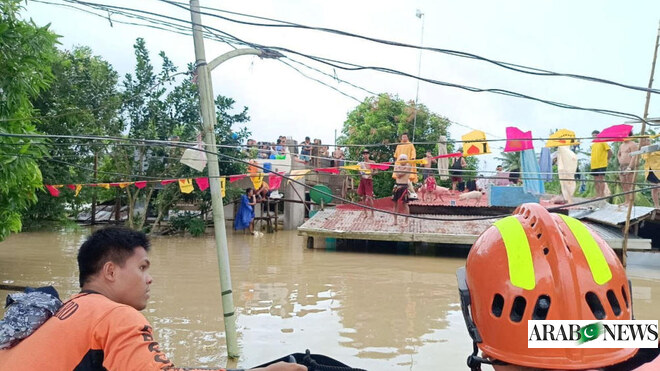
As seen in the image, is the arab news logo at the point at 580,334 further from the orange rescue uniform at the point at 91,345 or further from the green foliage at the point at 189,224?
the green foliage at the point at 189,224

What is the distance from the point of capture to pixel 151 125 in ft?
58.9

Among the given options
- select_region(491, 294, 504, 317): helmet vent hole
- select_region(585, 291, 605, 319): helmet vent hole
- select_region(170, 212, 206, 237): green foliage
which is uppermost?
select_region(585, 291, 605, 319): helmet vent hole

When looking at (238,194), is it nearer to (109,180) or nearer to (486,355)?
(109,180)

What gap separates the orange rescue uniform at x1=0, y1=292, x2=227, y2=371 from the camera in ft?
5.22

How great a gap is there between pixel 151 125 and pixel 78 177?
284cm

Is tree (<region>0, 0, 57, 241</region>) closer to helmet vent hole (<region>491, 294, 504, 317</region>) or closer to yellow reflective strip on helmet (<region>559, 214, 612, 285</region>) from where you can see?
helmet vent hole (<region>491, 294, 504, 317</region>)

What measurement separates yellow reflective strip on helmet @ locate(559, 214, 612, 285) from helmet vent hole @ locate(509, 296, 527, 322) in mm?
181

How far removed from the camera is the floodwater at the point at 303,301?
6.61m

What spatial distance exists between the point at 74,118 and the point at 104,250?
1409cm

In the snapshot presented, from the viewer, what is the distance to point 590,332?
1.26m

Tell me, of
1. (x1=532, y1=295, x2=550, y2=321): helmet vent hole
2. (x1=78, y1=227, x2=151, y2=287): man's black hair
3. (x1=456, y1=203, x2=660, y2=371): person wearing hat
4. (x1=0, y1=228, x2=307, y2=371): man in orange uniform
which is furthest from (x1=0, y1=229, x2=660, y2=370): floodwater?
(x1=532, y1=295, x2=550, y2=321): helmet vent hole

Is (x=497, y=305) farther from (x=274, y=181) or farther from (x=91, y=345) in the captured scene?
(x=274, y=181)

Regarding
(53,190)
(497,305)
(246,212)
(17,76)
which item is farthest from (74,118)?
(497,305)

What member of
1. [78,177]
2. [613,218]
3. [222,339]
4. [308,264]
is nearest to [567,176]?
[613,218]
